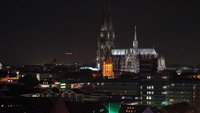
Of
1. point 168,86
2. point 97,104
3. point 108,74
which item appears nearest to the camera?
point 97,104

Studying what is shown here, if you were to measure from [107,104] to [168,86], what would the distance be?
17179 mm

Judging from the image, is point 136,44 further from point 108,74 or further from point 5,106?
point 5,106

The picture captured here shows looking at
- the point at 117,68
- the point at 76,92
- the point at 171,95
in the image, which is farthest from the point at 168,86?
the point at 117,68

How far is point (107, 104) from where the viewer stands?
48.7 metres

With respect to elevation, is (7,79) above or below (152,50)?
below

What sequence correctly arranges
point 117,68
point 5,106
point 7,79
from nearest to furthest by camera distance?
point 5,106 < point 7,79 < point 117,68

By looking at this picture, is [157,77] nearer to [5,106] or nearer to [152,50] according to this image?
[5,106]

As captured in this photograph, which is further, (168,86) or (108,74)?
(108,74)

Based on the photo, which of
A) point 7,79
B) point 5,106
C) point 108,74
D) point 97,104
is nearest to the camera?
point 5,106

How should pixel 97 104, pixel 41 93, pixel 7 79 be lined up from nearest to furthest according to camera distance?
pixel 97 104 < pixel 41 93 < pixel 7 79

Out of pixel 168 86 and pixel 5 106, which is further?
pixel 168 86

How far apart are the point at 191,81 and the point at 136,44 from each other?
5247 cm

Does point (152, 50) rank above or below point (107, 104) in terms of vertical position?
above

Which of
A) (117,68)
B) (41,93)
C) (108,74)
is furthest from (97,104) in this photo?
(117,68)
